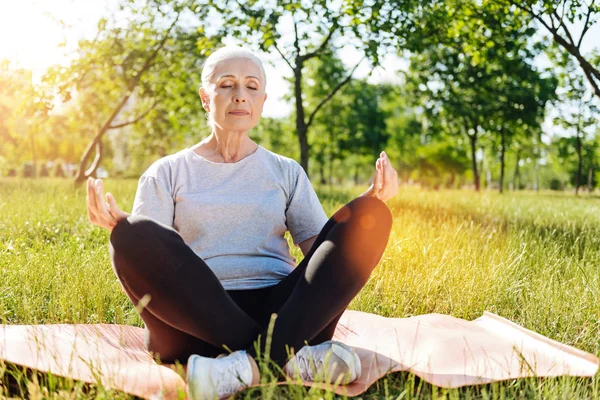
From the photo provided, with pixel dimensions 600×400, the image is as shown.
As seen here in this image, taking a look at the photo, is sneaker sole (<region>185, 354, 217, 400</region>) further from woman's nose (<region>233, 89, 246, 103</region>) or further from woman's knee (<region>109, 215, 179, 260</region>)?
woman's nose (<region>233, 89, 246, 103</region>)

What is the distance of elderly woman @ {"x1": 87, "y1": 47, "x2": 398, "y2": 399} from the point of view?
2.27 m

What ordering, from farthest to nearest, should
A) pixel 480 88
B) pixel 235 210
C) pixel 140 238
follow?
1. pixel 480 88
2. pixel 235 210
3. pixel 140 238

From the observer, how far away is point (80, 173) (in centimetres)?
1188

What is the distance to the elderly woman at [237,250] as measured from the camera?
89.2 inches

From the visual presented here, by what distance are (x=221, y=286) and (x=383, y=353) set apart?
3.24 ft

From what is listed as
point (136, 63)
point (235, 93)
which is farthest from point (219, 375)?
point (136, 63)

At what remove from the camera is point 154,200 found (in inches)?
107

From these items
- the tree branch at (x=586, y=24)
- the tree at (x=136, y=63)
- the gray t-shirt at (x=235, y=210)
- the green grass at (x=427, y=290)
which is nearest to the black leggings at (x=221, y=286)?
the green grass at (x=427, y=290)

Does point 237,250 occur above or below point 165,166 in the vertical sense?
below

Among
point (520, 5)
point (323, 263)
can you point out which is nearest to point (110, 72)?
point (520, 5)

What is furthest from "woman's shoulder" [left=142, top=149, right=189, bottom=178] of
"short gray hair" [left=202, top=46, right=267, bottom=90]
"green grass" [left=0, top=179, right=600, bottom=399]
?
"green grass" [left=0, top=179, right=600, bottom=399]

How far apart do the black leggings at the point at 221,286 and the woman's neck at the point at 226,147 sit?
72 cm

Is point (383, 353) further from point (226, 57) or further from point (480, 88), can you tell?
point (480, 88)

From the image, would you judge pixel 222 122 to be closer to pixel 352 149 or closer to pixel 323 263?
pixel 323 263
